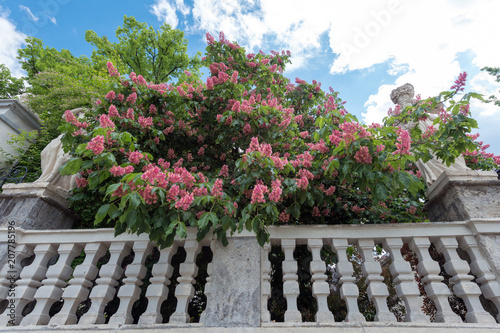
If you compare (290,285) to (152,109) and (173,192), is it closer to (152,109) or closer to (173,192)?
(173,192)

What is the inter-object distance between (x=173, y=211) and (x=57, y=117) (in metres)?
5.31

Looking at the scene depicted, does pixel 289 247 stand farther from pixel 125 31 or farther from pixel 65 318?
pixel 125 31

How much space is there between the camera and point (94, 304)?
240cm

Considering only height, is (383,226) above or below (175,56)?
below

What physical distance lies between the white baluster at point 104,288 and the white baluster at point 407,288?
9.19 feet

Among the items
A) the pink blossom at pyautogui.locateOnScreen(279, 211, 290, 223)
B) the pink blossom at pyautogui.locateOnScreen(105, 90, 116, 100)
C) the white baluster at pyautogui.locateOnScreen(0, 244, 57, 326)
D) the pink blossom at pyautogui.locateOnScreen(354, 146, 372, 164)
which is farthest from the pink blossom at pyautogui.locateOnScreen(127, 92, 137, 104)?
the pink blossom at pyautogui.locateOnScreen(354, 146, 372, 164)

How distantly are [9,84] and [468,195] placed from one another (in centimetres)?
1572

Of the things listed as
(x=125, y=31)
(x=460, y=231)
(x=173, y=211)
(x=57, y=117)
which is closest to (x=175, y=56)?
(x=125, y=31)

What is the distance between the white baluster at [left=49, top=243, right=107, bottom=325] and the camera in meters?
2.34

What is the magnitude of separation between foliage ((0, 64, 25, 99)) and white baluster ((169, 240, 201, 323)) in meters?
12.9

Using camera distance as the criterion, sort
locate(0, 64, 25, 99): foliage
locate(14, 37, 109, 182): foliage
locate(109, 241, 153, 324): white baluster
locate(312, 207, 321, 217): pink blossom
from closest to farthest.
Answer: locate(109, 241, 153, 324): white baluster < locate(312, 207, 321, 217): pink blossom < locate(14, 37, 109, 182): foliage < locate(0, 64, 25, 99): foliage

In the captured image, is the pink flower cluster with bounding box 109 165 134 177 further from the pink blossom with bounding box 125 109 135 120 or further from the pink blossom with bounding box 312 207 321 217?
the pink blossom with bounding box 312 207 321 217

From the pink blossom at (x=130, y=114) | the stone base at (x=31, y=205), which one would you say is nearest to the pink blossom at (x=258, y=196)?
the pink blossom at (x=130, y=114)

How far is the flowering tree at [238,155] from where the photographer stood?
2.28 m
